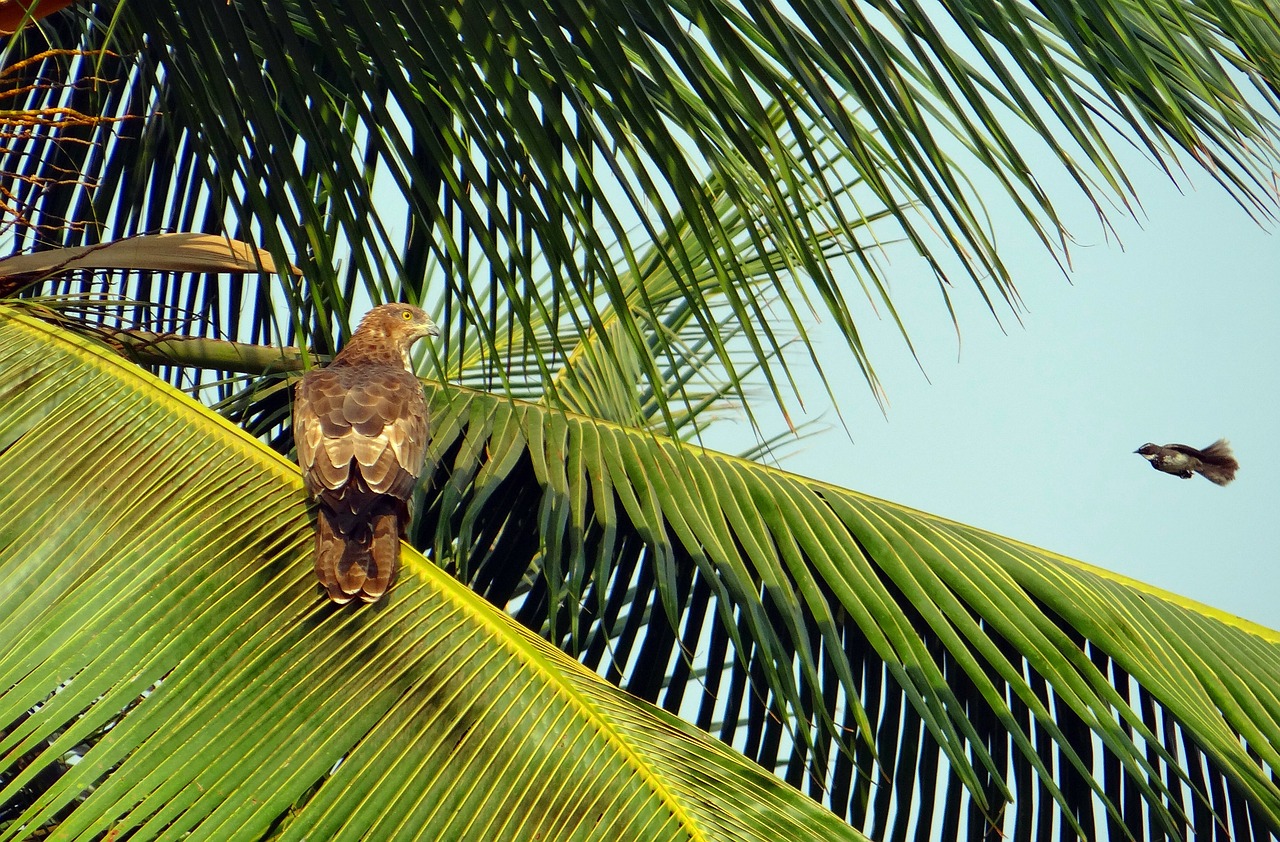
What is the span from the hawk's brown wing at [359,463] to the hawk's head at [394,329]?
28.4 inches

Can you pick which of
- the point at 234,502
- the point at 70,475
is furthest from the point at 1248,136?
the point at 70,475

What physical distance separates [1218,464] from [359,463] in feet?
16.7

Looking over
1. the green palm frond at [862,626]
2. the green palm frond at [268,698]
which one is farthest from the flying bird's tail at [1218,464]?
the green palm frond at [268,698]

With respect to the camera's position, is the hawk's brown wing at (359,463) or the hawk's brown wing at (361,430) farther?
the hawk's brown wing at (361,430)

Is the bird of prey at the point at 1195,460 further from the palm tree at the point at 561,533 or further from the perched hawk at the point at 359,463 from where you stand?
A: the perched hawk at the point at 359,463

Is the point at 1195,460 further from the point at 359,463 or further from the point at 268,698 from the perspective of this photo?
the point at 268,698

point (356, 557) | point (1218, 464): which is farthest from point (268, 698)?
point (1218, 464)

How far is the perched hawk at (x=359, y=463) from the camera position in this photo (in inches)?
92.4

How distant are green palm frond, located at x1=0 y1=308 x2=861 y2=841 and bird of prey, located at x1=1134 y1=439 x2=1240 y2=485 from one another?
5090 millimetres

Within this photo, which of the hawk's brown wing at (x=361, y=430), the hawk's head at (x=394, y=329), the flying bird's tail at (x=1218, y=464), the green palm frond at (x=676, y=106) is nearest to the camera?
the green palm frond at (x=676, y=106)

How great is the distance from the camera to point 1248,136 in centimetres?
197

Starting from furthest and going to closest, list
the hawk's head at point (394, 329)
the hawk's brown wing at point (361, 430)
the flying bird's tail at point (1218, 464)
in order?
the flying bird's tail at point (1218, 464) → the hawk's head at point (394, 329) → the hawk's brown wing at point (361, 430)

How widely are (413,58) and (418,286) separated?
192 centimetres

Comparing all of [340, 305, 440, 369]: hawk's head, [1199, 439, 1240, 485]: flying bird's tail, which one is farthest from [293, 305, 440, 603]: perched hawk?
[1199, 439, 1240, 485]: flying bird's tail
